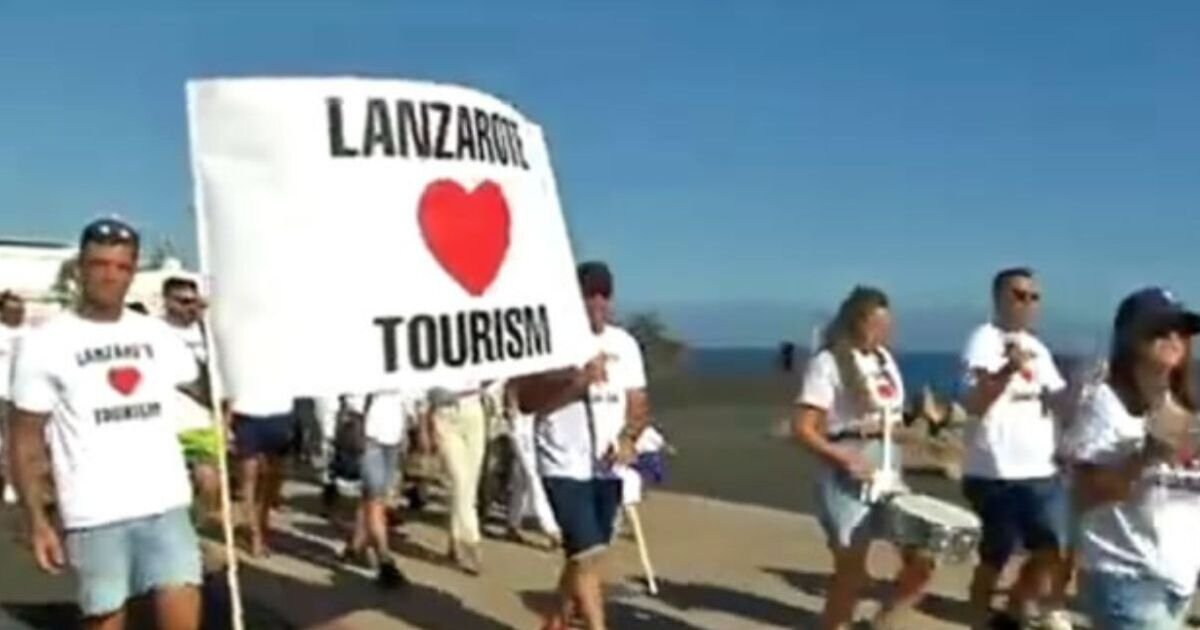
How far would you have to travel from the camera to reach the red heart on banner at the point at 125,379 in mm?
7176

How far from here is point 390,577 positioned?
12.2 m

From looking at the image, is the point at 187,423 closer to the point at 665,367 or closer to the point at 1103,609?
the point at 1103,609

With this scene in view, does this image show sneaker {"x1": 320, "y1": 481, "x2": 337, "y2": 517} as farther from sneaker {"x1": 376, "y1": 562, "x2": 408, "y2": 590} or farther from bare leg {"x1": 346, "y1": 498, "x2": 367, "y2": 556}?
sneaker {"x1": 376, "y1": 562, "x2": 408, "y2": 590}

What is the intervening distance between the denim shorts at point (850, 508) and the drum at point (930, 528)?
73mm

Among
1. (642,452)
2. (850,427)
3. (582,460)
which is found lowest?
(642,452)

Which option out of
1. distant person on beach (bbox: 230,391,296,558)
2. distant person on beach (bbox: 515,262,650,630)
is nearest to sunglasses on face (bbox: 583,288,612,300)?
distant person on beach (bbox: 515,262,650,630)

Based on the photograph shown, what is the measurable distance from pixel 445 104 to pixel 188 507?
168 cm

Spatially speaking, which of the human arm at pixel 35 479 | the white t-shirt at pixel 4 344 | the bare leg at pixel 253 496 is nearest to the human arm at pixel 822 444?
the human arm at pixel 35 479

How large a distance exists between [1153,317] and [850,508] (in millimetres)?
2956

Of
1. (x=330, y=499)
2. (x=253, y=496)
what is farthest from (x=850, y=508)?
(x=330, y=499)

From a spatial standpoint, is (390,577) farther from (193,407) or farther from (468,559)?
(193,407)

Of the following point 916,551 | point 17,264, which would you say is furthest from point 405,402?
point 17,264

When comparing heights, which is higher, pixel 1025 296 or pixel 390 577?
pixel 1025 296

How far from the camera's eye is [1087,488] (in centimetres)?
598
